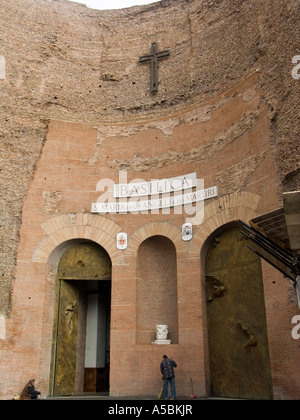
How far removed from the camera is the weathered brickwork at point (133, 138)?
11000mm

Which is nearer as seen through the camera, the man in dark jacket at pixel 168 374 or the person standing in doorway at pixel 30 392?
the man in dark jacket at pixel 168 374

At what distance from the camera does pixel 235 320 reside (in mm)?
11273

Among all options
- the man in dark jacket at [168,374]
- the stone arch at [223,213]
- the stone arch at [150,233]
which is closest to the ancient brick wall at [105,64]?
the stone arch at [223,213]

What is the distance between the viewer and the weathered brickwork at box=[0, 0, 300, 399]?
36.1 ft

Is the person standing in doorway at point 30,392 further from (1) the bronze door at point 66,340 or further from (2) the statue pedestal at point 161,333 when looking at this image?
(2) the statue pedestal at point 161,333

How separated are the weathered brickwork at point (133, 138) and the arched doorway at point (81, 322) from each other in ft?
1.19

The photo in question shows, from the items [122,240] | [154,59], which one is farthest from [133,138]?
[122,240]

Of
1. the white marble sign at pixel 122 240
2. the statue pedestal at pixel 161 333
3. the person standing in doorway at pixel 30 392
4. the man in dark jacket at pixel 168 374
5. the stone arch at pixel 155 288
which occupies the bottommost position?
the person standing in doorway at pixel 30 392

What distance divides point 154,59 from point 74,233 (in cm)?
663

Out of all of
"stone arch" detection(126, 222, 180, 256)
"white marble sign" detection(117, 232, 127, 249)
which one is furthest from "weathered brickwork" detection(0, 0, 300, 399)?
"white marble sign" detection(117, 232, 127, 249)

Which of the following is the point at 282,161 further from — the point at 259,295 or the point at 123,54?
the point at 123,54

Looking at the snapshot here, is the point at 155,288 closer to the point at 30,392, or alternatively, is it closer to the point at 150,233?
the point at 150,233

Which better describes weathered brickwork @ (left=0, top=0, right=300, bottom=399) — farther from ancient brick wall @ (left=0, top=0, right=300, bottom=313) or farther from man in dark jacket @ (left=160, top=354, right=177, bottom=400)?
man in dark jacket @ (left=160, top=354, right=177, bottom=400)

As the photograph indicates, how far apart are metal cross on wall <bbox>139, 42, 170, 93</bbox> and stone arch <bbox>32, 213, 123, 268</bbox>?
193 inches
